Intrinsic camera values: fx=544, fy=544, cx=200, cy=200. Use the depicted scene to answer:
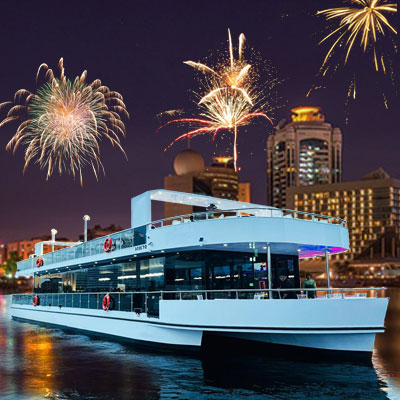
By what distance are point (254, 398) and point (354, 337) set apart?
6603mm

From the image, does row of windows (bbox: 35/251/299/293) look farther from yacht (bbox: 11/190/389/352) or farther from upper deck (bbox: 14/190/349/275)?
upper deck (bbox: 14/190/349/275)

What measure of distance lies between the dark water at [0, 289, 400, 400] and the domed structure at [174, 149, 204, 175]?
11438 centimetres

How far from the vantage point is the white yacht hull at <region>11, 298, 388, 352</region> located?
66.4 ft

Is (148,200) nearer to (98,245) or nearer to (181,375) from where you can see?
(98,245)

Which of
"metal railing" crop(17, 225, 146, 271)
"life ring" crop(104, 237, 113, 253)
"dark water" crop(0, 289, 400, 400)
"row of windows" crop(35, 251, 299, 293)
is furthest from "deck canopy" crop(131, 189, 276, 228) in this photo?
"dark water" crop(0, 289, 400, 400)

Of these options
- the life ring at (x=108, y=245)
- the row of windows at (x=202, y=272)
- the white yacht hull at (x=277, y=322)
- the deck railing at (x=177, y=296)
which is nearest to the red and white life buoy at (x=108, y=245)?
the life ring at (x=108, y=245)

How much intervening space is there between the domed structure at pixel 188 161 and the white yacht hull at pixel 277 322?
380ft

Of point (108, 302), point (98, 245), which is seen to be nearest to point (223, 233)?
point (108, 302)

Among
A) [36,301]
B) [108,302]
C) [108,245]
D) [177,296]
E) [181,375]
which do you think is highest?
[108,245]

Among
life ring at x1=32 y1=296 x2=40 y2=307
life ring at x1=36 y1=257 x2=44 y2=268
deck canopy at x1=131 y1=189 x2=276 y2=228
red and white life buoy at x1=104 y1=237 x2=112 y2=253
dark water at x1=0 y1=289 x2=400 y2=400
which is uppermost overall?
deck canopy at x1=131 y1=189 x2=276 y2=228

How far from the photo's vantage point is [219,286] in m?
24.9

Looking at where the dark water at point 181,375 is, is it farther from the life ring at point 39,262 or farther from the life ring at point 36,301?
the life ring at point 39,262

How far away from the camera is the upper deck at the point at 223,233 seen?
22.4 meters

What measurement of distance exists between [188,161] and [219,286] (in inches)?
4607
